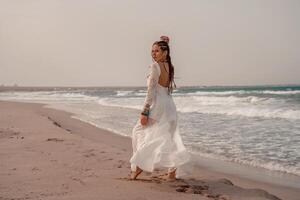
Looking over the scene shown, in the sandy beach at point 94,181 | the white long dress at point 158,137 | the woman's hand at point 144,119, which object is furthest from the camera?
the woman's hand at point 144,119

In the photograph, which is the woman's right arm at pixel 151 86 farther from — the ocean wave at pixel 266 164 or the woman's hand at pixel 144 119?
the ocean wave at pixel 266 164

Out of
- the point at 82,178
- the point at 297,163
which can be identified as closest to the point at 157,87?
the point at 82,178

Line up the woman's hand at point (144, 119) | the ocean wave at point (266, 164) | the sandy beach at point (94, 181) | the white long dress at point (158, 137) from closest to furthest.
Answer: the sandy beach at point (94, 181) → the white long dress at point (158, 137) → the woman's hand at point (144, 119) → the ocean wave at point (266, 164)

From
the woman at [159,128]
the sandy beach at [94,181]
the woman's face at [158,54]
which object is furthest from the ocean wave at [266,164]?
the woman's face at [158,54]

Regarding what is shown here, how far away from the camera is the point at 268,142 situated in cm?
851

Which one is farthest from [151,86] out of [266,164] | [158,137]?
[266,164]

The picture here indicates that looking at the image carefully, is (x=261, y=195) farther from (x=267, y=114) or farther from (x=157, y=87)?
(x=267, y=114)

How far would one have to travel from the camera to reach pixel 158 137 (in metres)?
4.78

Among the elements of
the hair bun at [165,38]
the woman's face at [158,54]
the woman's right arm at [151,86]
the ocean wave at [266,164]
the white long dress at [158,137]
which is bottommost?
the ocean wave at [266,164]

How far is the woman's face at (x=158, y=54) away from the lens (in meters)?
4.86

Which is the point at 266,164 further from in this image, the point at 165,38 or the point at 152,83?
the point at 165,38

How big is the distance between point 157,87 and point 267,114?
12154 millimetres

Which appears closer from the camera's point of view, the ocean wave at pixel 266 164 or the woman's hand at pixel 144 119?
the woman's hand at pixel 144 119

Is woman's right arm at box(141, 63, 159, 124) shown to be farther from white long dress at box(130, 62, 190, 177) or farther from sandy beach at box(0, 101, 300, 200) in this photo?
sandy beach at box(0, 101, 300, 200)
